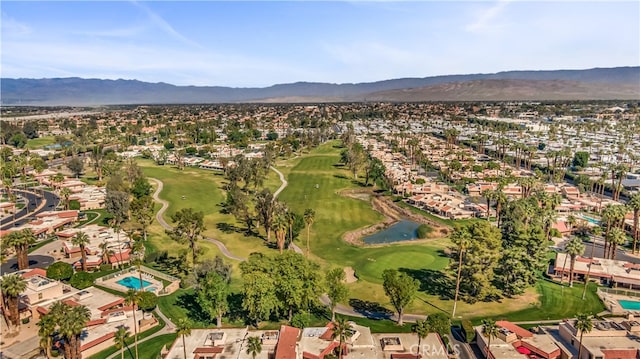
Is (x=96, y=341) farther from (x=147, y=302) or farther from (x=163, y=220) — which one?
(x=163, y=220)

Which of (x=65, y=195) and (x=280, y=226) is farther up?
(x=280, y=226)

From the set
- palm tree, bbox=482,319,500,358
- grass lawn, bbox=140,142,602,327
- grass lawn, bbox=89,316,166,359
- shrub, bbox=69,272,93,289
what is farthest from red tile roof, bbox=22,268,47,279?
palm tree, bbox=482,319,500,358

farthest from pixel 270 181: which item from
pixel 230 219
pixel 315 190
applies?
pixel 230 219

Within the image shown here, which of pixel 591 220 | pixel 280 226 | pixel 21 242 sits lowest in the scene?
pixel 591 220

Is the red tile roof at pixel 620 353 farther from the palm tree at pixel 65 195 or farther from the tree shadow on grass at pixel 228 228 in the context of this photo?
the palm tree at pixel 65 195

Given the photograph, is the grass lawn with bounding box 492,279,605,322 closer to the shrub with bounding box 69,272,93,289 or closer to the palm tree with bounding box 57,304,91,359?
the palm tree with bounding box 57,304,91,359

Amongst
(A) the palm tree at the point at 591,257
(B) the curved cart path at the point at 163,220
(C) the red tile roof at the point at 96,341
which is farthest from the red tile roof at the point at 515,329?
(C) the red tile roof at the point at 96,341

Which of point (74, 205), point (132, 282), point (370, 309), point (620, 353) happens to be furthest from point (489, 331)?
point (74, 205)
